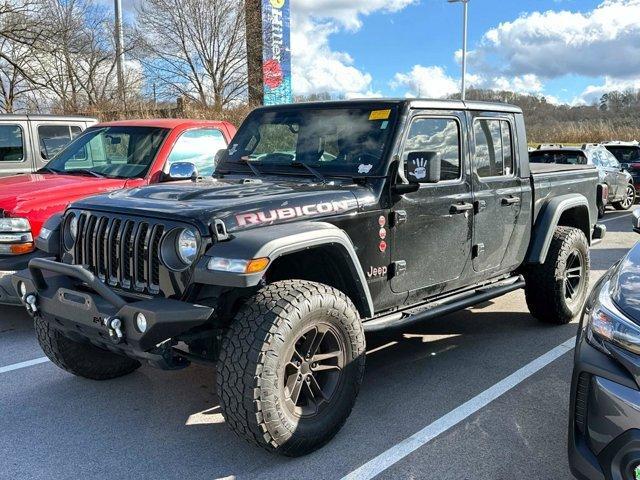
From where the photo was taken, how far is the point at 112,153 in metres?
6.59

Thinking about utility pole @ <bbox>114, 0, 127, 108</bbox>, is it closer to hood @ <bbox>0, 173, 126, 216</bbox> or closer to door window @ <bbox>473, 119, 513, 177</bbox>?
hood @ <bbox>0, 173, 126, 216</bbox>

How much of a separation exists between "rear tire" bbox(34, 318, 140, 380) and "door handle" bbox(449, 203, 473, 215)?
2.58 meters

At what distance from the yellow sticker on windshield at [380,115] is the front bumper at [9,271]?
2.98 m

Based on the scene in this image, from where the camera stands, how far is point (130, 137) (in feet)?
21.8

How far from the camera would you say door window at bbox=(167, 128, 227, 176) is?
21.5ft

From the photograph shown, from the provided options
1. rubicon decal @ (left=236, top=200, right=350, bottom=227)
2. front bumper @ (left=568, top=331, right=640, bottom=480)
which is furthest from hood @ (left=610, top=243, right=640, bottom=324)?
rubicon decal @ (left=236, top=200, right=350, bottom=227)

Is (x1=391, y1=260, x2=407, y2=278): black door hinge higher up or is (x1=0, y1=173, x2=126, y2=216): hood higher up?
(x1=0, y1=173, x2=126, y2=216): hood

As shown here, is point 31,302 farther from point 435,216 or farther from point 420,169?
point 435,216

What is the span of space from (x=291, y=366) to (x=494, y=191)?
2383mm

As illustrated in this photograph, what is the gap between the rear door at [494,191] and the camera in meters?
4.62

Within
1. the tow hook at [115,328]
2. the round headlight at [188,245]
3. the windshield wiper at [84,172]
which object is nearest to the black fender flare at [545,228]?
the round headlight at [188,245]

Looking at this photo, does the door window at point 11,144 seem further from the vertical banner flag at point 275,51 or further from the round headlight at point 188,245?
the vertical banner flag at point 275,51

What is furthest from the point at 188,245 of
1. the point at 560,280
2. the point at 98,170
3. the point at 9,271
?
the point at 98,170

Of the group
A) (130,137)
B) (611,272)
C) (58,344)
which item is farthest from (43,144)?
(611,272)
